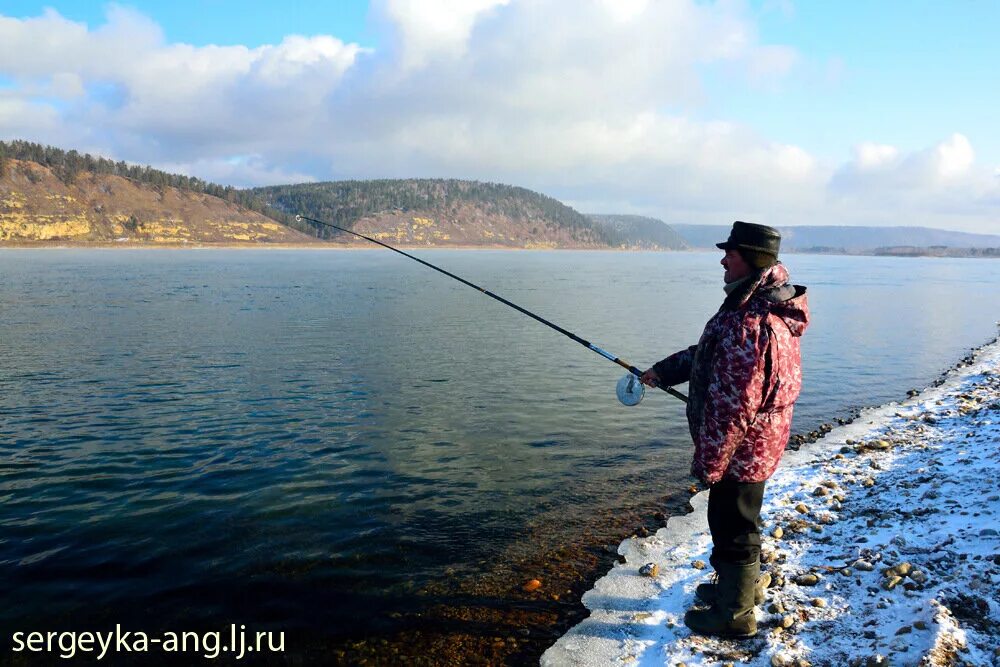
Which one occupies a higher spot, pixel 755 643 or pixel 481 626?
pixel 755 643

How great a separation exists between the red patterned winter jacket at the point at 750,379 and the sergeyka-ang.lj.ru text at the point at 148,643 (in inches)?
198

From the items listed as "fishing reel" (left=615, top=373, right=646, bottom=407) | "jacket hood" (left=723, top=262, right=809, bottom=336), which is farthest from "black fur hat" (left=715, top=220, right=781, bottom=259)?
"fishing reel" (left=615, top=373, right=646, bottom=407)

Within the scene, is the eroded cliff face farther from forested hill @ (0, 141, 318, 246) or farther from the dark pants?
the dark pants

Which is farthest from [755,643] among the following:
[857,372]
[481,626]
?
[857,372]

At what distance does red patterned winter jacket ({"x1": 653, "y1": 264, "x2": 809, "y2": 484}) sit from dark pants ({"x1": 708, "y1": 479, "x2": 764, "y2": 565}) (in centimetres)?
15

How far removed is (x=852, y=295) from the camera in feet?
190

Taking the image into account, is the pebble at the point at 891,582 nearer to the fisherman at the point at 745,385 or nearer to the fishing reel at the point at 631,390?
the fisherman at the point at 745,385

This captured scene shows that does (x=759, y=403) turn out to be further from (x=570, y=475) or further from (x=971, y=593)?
(x=570, y=475)

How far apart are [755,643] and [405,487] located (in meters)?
6.61

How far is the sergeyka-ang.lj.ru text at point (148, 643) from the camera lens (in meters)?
6.61

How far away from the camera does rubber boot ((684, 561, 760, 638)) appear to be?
557 centimetres

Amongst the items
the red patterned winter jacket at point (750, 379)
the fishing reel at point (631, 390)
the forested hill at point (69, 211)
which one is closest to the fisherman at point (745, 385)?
the red patterned winter jacket at point (750, 379)

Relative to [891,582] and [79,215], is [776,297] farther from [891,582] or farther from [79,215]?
[79,215]

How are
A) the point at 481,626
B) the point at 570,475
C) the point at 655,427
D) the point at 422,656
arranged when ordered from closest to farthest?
the point at 422,656
the point at 481,626
the point at 570,475
the point at 655,427
